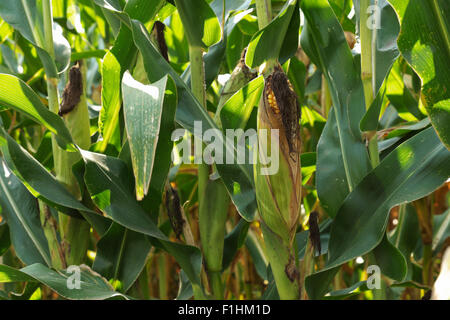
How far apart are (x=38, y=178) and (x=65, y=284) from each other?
0.21 m

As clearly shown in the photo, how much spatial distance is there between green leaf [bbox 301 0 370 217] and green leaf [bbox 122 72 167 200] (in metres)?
0.34

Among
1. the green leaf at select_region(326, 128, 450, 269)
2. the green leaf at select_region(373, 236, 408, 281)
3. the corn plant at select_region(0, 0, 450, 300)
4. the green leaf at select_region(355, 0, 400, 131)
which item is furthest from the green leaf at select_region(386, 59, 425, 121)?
the green leaf at select_region(373, 236, 408, 281)

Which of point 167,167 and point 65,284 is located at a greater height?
point 167,167

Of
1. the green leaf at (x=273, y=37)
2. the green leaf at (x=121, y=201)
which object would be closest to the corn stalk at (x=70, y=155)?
the green leaf at (x=121, y=201)

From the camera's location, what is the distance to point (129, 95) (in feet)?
2.18

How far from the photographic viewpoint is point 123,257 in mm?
940

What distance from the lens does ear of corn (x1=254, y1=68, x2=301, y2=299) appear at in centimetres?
71

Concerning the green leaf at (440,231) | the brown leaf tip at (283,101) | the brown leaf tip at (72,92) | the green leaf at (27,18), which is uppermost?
the green leaf at (27,18)

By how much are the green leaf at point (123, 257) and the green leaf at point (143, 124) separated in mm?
342

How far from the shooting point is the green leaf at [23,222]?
1.01 m

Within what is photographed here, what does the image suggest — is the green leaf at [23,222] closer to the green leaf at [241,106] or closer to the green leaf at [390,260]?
the green leaf at [241,106]

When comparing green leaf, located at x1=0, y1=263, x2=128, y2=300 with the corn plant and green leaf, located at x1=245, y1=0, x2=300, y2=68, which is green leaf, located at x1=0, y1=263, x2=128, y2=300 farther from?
green leaf, located at x1=245, y1=0, x2=300, y2=68

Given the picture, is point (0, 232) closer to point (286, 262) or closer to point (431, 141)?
point (286, 262)
